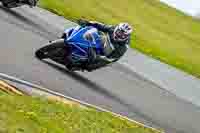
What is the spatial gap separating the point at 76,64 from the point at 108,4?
24986 mm

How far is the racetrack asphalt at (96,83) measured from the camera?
1334cm

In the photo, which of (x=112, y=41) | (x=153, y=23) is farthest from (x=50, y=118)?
(x=153, y=23)

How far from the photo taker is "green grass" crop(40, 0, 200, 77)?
2972 centimetres

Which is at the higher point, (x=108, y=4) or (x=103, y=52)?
(x=103, y=52)

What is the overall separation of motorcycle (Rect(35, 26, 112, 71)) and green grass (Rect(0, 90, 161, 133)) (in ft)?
11.1

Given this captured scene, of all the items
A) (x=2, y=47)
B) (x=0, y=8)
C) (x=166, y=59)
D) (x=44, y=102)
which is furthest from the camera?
(x=166, y=59)

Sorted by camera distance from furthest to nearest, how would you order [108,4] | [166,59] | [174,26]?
[174,26]
[108,4]
[166,59]

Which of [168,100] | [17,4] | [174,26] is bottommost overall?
[174,26]

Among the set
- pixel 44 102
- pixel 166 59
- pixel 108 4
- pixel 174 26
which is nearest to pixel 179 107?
pixel 44 102

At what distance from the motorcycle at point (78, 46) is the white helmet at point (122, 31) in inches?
15.5

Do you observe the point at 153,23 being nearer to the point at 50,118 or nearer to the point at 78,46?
the point at 78,46

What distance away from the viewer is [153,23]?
138 ft

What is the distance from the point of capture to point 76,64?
15.5 meters

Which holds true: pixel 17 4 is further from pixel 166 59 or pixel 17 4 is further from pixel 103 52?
pixel 166 59
